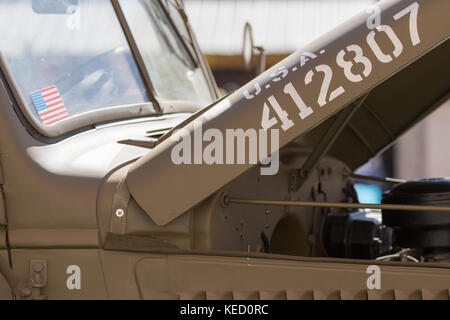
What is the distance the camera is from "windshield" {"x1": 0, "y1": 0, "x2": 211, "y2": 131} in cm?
222

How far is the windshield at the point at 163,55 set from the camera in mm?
2943

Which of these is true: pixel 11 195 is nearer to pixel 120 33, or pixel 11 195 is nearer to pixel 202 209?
pixel 202 209

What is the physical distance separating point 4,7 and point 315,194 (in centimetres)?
132

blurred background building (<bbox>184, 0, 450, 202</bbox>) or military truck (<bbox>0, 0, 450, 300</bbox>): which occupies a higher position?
blurred background building (<bbox>184, 0, 450, 202</bbox>)

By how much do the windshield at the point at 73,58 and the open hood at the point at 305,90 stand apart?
0.48 metres

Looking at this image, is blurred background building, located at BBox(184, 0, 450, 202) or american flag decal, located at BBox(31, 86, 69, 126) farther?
blurred background building, located at BBox(184, 0, 450, 202)

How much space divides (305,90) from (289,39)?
10.5 m

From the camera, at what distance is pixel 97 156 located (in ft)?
6.92

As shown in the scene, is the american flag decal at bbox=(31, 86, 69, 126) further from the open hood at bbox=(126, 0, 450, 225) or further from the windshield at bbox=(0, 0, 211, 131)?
the open hood at bbox=(126, 0, 450, 225)

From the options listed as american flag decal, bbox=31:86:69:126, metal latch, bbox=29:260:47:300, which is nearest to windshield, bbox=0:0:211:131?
american flag decal, bbox=31:86:69:126

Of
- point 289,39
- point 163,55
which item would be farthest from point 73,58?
point 289,39

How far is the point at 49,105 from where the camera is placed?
222 cm

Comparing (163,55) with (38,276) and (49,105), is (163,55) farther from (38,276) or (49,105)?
(38,276)
